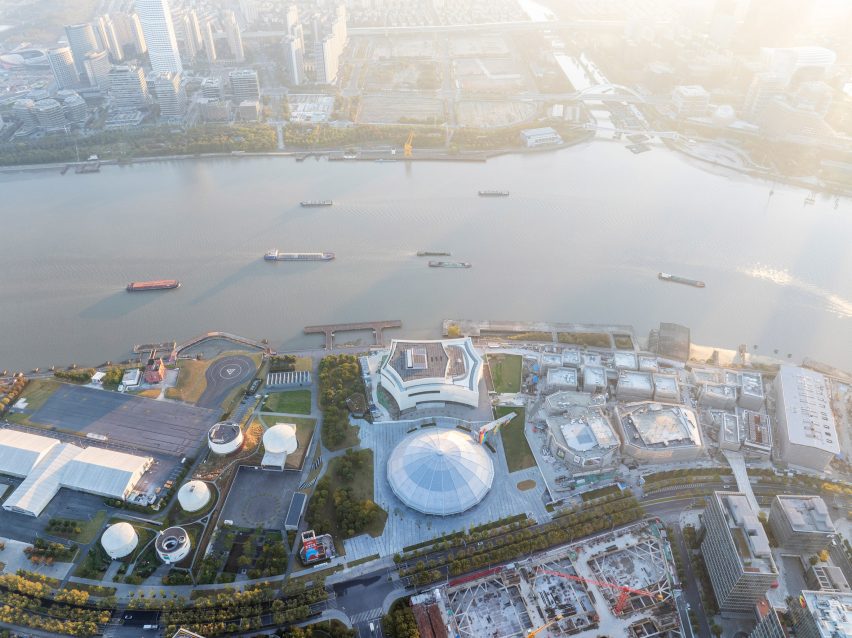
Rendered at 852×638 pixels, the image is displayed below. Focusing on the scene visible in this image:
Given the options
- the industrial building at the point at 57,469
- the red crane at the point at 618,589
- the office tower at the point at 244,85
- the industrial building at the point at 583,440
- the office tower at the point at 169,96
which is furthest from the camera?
the office tower at the point at 244,85

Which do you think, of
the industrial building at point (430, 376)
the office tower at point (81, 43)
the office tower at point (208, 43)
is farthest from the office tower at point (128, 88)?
the industrial building at point (430, 376)

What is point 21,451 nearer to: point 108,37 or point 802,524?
point 802,524

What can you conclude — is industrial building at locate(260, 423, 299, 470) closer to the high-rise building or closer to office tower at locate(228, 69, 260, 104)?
the high-rise building

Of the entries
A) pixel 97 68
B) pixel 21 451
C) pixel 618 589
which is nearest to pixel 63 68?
pixel 97 68

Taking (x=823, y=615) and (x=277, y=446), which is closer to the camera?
(x=823, y=615)

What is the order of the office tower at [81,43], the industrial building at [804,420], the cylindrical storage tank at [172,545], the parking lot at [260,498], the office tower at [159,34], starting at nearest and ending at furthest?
the cylindrical storage tank at [172,545]
the parking lot at [260,498]
the industrial building at [804,420]
the office tower at [159,34]
the office tower at [81,43]

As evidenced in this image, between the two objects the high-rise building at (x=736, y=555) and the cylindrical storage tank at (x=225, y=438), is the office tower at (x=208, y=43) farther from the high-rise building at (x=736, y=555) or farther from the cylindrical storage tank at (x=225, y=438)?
the high-rise building at (x=736, y=555)
